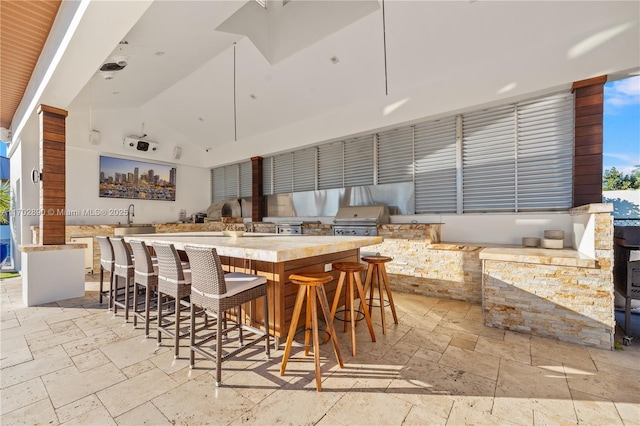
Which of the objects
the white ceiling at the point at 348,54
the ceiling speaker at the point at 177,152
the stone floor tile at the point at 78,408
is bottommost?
the stone floor tile at the point at 78,408

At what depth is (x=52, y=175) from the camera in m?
4.11

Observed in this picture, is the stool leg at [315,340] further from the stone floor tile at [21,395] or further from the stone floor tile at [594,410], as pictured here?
the stone floor tile at [21,395]

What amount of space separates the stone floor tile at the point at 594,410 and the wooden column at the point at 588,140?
258cm

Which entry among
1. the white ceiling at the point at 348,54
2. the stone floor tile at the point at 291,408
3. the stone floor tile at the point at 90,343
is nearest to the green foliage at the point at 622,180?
the white ceiling at the point at 348,54

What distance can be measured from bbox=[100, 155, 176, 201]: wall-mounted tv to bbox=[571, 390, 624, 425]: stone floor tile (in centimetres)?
888

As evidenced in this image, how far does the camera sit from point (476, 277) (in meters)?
3.96

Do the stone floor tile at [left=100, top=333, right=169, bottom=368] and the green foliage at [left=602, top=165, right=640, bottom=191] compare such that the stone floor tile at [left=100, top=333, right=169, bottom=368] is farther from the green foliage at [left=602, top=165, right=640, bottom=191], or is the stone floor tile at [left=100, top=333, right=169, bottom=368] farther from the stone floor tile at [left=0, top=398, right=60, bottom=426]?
the green foliage at [left=602, top=165, right=640, bottom=191]

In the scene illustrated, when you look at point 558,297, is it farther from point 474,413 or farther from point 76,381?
point 76,381

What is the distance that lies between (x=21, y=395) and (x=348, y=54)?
5318 millimetres

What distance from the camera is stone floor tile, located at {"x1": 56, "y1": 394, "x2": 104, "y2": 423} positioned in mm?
1739

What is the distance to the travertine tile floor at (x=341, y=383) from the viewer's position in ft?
5.70

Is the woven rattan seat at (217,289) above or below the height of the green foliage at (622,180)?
below

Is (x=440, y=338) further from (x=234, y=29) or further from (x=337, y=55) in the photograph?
(x=234, y=29)

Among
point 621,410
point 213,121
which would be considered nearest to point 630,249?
point 621,410
